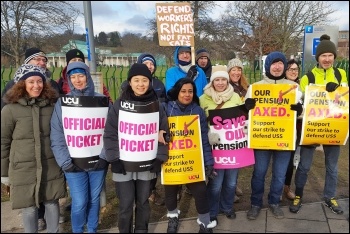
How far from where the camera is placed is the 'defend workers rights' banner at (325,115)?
3.25 meters

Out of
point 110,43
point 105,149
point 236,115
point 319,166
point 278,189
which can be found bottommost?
point 319,166

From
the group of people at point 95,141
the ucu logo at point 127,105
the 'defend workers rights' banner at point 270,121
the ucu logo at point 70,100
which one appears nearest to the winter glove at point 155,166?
the group of people at point 95,141

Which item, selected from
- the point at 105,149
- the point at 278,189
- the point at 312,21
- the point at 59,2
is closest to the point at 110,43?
the point at 59,2

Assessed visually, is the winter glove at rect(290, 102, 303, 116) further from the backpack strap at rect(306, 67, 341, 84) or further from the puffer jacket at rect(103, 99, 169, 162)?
the puffer jacket at rect(103, 99, 169, 162)

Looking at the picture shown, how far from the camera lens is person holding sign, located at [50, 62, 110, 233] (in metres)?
2.74

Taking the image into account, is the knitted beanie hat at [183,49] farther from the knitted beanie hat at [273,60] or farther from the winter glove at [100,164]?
the winter glove at [100,164]

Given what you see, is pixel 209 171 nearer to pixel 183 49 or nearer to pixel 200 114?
pixel 200 114

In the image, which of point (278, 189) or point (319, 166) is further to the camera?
point (319, 166)

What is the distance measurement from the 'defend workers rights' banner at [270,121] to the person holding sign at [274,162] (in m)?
0.08

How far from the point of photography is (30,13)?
5.88 metres

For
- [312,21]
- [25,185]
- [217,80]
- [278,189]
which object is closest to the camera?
[25,185]

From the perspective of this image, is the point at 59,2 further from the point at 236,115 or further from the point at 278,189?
the point at 278,189

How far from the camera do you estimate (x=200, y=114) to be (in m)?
3.08

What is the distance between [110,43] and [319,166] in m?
4.30
